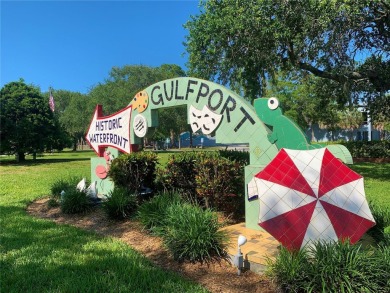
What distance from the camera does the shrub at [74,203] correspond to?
7.33m

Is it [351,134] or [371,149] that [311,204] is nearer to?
[371,149]

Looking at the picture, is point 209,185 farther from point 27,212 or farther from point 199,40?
point 199,40

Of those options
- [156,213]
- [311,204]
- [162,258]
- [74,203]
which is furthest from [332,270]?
[74,203]

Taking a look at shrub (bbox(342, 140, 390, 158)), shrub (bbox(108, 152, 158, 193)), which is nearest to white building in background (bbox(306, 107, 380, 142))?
shrub (bbox(342, 140, 390, 158))

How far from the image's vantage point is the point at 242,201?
6684 mm

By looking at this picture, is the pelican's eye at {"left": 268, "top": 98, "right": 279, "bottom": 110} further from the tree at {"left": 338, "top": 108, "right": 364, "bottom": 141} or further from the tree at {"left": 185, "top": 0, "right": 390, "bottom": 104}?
the tree at {"left": 338, "top": 108, "right": 364, "bottom": 141}

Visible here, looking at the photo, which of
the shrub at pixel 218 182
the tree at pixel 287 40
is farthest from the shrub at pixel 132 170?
the tree at pixel 287 40

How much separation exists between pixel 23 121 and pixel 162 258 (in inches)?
880

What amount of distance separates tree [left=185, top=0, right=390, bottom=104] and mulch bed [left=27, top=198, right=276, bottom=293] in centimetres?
745

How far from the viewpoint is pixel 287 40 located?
1127 cm

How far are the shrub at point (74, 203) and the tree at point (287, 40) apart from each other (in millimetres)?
7094

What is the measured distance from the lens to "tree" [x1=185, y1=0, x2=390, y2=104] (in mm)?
10570

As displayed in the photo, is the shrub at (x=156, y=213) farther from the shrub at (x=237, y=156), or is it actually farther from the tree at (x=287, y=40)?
the tree at (x=287, y=40)

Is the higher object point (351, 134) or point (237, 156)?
point (351, 134)
